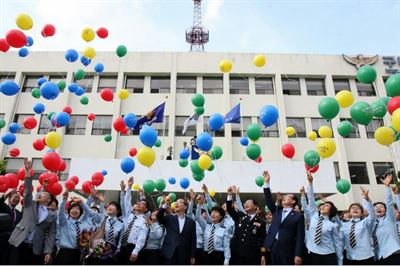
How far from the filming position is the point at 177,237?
4250 mm

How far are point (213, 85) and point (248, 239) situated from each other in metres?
12.9

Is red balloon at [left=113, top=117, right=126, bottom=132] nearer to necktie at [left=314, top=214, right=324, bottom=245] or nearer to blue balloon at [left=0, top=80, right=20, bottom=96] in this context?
blue balloon at [left=0, top=80, right=20, bottom=96]

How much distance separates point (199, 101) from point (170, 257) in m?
4.73

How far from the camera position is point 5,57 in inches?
651

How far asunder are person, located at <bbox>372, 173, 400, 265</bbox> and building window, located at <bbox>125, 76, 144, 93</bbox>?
14.0 metres

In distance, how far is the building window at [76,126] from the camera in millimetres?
15375

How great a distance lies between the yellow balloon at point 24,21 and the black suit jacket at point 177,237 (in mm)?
5534

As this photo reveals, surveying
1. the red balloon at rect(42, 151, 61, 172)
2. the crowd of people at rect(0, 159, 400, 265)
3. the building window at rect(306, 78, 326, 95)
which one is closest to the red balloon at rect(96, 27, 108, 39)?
the red balloon at rect(42, 151, 61, 172)

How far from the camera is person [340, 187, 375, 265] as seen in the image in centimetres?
390

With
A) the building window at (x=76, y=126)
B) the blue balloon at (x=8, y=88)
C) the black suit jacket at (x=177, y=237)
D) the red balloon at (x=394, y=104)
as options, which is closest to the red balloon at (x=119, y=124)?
the blue balloon at (x=8, y=88)

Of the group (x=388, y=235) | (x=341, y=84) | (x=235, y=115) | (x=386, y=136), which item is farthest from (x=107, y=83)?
(x=388, y=235)

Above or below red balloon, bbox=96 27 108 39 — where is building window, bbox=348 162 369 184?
below

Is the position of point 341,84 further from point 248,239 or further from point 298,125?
point 248,239

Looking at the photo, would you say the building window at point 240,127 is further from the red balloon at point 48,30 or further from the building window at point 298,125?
the red balloon at point 48,30
